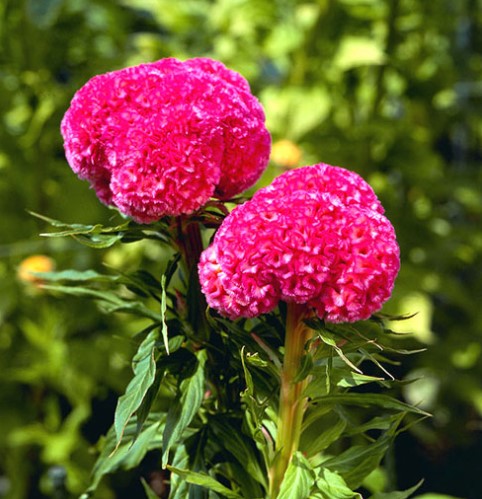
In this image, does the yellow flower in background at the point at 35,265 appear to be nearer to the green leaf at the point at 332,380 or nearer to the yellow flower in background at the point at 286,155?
the yellow flower in background at the point at 286,155

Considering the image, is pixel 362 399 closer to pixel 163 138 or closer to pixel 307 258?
pixel 307 258

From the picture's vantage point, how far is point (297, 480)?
0.80 metres

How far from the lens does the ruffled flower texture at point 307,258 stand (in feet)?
2.39

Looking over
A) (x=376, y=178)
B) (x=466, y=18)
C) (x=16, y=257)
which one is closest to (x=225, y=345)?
(x=16, y=257)

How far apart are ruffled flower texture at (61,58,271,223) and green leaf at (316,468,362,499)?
273 mm

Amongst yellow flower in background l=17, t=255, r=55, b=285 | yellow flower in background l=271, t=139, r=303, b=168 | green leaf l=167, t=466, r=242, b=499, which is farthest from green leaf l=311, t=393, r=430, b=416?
yellow flower in background l=17, t=255, r=55, b=285

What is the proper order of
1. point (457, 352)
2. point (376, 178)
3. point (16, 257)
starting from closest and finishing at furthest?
point (16, 257)
point (376, 178)
point (457, 352)

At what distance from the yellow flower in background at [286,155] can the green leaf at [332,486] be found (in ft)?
3.92

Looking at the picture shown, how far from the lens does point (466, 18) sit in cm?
288

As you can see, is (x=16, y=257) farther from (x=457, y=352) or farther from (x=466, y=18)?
(x=466, y=18)

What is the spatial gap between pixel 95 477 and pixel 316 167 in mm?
395

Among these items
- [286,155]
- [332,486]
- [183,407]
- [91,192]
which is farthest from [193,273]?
[91,192]

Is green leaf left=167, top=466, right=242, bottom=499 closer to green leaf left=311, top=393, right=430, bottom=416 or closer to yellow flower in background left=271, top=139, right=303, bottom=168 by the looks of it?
green leaf left=311, top=393, right=430, bottom=416

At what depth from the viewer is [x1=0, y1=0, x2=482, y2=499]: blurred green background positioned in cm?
221
